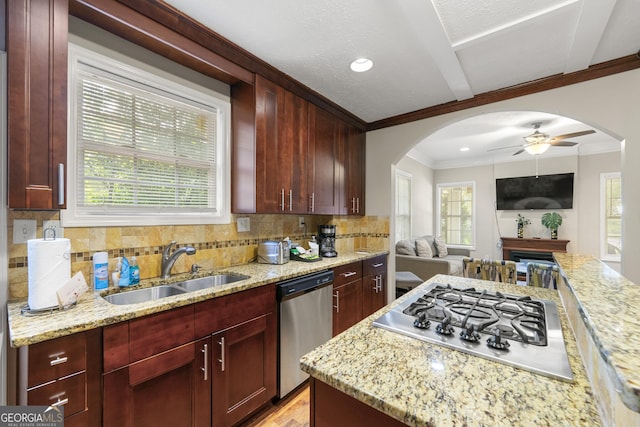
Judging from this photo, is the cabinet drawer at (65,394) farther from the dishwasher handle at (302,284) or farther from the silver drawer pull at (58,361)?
the dishwasher handle at (302,284)

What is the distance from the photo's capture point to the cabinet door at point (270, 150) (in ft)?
7.18

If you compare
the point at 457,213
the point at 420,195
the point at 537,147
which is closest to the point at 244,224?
the point at 537,147

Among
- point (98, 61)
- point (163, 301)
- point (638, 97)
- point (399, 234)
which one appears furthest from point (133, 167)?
point (399, 234)

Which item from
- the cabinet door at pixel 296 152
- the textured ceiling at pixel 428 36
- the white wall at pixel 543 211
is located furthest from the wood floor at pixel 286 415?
the white wall at pixel 543 211

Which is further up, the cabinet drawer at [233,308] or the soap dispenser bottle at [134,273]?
the soap dispenser bottle at [134,273]

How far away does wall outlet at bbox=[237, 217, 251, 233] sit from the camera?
7.82ft

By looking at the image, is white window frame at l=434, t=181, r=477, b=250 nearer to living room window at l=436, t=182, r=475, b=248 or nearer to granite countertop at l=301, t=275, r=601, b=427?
living room window at l=436, t=182, r=475, b=248

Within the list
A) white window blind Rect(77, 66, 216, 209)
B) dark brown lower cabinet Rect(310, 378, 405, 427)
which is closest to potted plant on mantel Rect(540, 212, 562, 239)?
white window blind Rect(77, 66, 216, 209)

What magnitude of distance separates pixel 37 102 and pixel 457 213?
7085 millimetres

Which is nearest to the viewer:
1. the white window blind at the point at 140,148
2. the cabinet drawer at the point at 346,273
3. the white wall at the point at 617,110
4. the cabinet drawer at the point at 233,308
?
the cabinet drawer at the point at 233,308

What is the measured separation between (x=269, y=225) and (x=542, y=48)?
2.58 metres

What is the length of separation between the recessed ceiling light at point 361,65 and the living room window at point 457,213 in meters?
5.20

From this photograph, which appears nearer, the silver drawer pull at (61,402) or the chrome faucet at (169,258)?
the silver drawer pull at (61,402)

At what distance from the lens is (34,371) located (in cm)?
100
